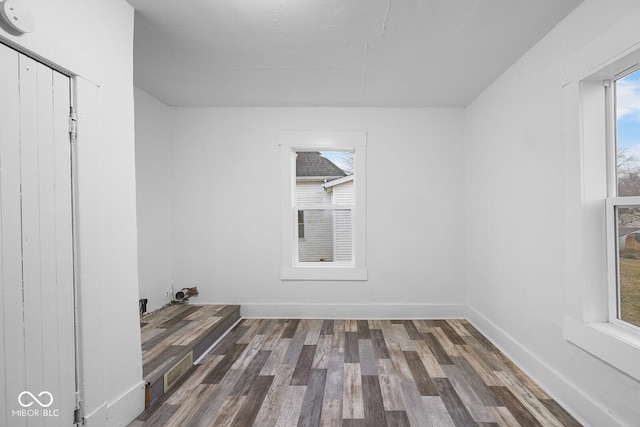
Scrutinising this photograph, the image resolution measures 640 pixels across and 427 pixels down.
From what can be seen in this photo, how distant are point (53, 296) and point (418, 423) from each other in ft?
6.63

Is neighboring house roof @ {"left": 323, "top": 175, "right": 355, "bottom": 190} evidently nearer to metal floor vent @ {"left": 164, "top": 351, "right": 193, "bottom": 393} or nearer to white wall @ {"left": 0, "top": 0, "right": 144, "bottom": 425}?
metal floor vent @ {"left": 164, "top": 351, "right": 193, "bottom": 393}

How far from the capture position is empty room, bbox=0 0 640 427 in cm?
166

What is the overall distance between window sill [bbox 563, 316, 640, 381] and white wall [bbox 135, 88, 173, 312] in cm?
361

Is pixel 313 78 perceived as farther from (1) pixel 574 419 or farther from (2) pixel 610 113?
(1) pixel 574 419

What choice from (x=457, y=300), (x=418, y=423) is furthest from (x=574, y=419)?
(x=457, y=300)

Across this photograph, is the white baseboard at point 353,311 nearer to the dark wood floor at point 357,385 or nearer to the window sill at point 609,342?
the dark wood floor at point 357,385

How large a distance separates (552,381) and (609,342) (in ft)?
2.27

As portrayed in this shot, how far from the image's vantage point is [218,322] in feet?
11.5

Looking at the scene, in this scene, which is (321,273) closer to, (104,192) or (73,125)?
(104,192)

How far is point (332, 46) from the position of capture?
2.62m

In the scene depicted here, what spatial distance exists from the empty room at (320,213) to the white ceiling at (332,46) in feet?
0.07

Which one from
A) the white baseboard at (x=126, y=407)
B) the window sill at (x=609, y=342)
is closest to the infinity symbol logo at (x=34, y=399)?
the white baseboard at (x=126, y=407)

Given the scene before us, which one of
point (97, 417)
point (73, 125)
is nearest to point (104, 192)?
point (73, 125)

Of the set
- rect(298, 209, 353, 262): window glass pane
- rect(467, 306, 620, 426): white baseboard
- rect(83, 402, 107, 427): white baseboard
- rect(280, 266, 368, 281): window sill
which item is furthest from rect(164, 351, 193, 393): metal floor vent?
rect(467, 306, 620, 426): white baseboard
